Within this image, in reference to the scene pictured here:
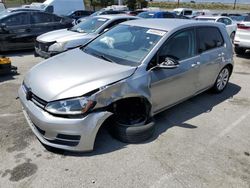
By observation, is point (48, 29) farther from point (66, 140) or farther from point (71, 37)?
point (66, 140)

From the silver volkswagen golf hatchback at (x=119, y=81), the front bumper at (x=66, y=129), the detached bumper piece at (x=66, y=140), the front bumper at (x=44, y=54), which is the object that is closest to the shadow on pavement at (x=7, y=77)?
the front bumper at (x=44, y=54)

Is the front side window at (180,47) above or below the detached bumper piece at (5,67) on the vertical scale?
Answer: above

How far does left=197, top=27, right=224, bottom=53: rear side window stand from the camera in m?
4.66

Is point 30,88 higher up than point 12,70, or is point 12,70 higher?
point 30,88

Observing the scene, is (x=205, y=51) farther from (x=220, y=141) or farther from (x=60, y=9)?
(x=60, y=9)

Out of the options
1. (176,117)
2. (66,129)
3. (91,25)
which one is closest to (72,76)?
(66,129)

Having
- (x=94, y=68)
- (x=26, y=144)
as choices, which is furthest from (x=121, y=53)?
(x=26, y=144)

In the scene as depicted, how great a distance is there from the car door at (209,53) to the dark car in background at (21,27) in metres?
6.79

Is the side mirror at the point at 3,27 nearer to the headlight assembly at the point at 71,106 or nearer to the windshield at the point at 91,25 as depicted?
the windshield at the point at 91,25

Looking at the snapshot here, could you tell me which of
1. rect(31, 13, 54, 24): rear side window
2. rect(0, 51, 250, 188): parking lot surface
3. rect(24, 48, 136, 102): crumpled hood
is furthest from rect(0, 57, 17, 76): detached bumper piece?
rect(31, 13, 54, 24): rear side window

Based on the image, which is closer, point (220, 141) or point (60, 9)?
point (220, 141)

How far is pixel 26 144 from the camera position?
11.4 feet

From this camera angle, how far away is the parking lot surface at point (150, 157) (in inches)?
114

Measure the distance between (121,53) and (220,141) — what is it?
6.49 feet
